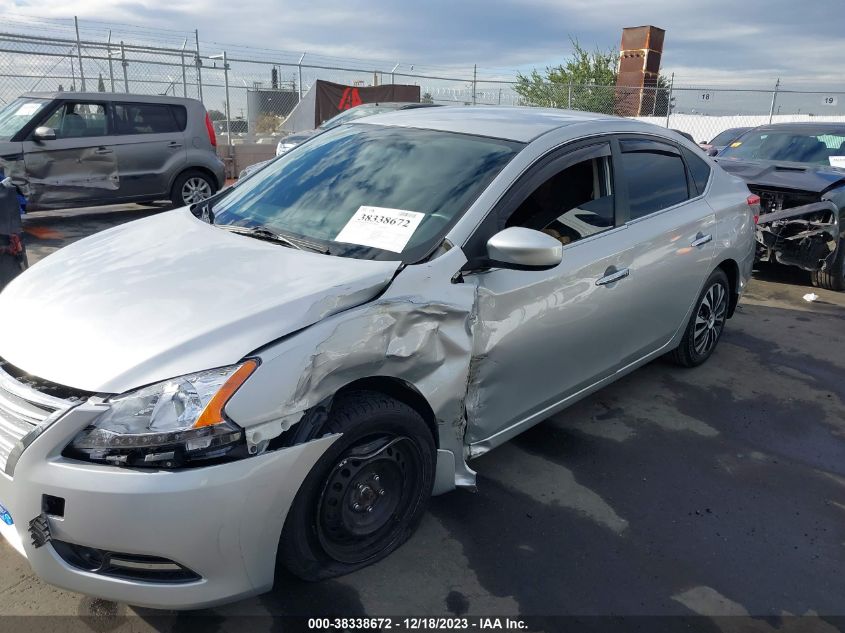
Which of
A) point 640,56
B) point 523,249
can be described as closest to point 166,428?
point 523,249

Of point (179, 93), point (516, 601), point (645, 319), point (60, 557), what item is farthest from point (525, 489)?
point (179, 93)

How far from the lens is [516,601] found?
2.46m

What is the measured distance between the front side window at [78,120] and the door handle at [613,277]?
812 cm

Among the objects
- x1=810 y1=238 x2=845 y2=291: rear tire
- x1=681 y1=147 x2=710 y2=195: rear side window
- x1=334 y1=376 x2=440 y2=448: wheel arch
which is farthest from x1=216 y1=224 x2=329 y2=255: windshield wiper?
x1=810 y1=238 x2=845 y2=291: rear tire

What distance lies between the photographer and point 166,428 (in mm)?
1923

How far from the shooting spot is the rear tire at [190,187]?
9.73 meters

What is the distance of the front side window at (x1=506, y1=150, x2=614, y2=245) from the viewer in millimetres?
3025

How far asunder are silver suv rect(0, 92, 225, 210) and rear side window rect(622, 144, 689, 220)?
766 centimetres

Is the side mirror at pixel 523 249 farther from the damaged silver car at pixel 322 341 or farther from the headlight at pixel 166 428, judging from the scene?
the headlight at pixel 166 428

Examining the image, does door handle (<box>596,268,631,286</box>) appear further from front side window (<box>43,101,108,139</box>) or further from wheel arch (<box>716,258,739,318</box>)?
front side window (<box>43,101,108,139</box>)

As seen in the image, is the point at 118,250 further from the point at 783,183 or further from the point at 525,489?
the point at 783,183

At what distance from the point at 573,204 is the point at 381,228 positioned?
42.2 inches

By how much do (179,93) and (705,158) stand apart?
1178 cm

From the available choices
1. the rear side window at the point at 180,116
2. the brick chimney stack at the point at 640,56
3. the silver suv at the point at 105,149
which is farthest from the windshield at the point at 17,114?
the brick chimney stack at the point at 640,56
